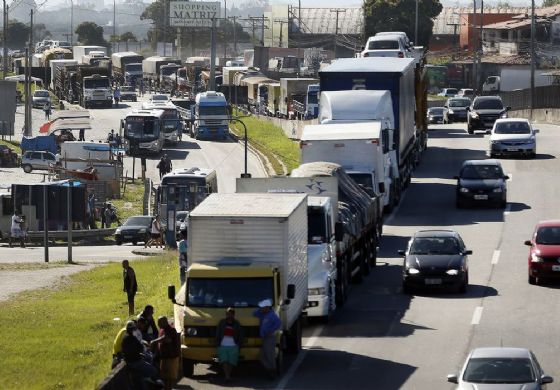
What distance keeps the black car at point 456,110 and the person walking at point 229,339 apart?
65332 mm

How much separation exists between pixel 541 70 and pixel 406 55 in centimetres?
7460

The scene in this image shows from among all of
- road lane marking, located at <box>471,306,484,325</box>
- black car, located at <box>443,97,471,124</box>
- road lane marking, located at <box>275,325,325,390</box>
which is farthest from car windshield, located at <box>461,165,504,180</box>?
black car, located at <box>443,97,471,124</box>

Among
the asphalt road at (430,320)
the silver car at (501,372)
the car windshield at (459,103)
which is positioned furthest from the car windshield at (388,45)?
the silver car at (501,372)

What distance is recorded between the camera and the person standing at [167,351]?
23656mm

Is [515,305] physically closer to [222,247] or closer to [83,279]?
[222,247]

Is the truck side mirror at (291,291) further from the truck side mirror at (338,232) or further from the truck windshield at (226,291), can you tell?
the truck side mirror at (338,232)

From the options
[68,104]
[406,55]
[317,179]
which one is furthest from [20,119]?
[317,179]

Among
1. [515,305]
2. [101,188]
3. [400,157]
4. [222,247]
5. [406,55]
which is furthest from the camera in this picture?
[101,188]

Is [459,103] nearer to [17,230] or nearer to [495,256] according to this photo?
[17,230]

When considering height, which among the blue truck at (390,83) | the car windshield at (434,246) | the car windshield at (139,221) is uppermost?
the blue truck at (390,83)

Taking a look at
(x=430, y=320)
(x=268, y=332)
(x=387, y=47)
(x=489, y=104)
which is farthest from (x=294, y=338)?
(x=489, y=104)

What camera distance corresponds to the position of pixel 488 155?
2534 inches

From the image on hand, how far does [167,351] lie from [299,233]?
482 cm

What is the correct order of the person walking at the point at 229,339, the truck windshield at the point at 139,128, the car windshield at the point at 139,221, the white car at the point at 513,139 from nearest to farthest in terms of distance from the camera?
the person walking at the point at 229,339 < the car windshield at the point at 139,221 < the white car at the point at 513,139 < the truck windshield at the point at 139,128
